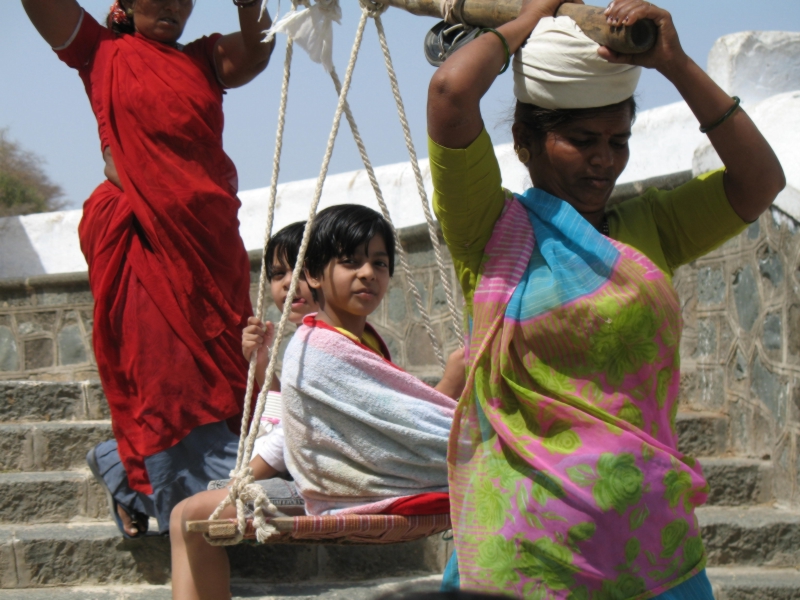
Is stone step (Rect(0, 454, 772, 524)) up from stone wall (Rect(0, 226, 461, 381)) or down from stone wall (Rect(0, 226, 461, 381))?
down

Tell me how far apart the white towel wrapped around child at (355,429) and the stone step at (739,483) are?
1.74 metres

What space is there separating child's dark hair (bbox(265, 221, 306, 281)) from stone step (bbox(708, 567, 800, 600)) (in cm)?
177

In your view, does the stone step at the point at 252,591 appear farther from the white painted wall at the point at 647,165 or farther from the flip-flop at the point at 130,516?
the white painted wall at the point at 647,165

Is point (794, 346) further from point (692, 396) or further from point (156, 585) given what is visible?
point (156, 585)

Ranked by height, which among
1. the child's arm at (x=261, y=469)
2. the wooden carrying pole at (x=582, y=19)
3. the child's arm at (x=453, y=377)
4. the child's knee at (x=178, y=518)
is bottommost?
the child's knee at (x=178, y=518)

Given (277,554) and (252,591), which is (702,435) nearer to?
(277,554)

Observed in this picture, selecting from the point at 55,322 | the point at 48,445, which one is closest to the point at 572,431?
the point at 48,445

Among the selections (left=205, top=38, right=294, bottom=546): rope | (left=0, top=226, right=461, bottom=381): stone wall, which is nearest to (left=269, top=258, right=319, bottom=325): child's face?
(left=205, top=38, right=294, bottom=546): rope

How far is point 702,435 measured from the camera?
371 cm

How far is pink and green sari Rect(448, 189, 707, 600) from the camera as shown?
4.53ft

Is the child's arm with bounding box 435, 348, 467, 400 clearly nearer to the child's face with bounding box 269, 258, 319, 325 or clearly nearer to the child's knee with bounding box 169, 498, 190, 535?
the child's knee with bounding box 169, 498, 190, 535

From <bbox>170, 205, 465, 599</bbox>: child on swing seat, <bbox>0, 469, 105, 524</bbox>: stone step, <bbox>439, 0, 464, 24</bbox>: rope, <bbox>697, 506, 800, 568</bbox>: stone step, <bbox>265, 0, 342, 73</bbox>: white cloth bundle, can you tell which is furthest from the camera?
<bbox>0, 469, 105, 524</bbox>: stone step

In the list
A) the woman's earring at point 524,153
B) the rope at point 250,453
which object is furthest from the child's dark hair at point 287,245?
the woman's earring at point 524,153

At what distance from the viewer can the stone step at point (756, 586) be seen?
2.92 metres
